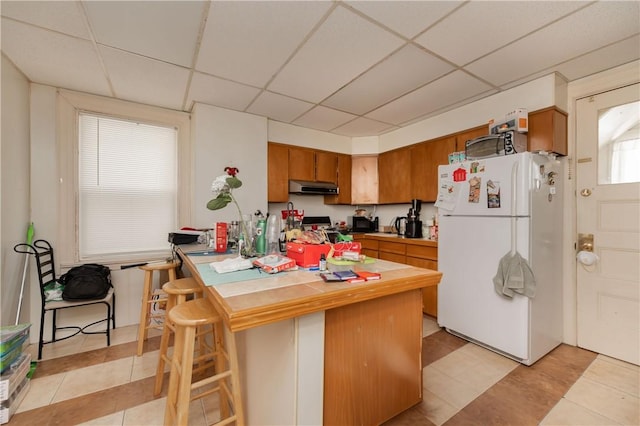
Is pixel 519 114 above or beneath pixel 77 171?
above

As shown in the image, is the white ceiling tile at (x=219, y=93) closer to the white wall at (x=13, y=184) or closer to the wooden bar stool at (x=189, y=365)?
the white wall at (x=13, y=184)

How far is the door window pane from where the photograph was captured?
7.16 ft

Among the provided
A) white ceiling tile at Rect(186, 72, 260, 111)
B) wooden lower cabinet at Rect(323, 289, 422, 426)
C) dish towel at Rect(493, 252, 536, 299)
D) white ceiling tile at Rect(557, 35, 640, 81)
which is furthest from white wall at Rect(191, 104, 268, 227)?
white ceiling tile at Rect(557, 35, 640, 81)

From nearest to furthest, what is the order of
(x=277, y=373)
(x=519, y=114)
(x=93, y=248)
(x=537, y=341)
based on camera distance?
(x=277, y=373) → (x=537, y=341) → (x=519, y=114) → (x=93, y=248)

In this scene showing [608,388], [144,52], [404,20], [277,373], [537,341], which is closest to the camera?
[277,373]

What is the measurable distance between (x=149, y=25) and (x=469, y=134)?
9.99ft

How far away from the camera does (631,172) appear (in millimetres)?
2184

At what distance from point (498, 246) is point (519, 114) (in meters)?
1.21

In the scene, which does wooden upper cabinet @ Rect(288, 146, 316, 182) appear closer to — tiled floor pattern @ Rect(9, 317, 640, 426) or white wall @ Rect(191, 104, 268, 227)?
white wall @ Rect(191, 104, 268, 227)

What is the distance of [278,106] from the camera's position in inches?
122

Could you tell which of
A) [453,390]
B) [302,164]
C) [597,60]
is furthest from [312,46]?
[453,390]

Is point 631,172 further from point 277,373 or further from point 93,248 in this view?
point 93,248

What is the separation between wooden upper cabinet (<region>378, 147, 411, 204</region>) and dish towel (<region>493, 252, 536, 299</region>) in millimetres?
1613

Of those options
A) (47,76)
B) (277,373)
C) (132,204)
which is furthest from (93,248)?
(277,373)
